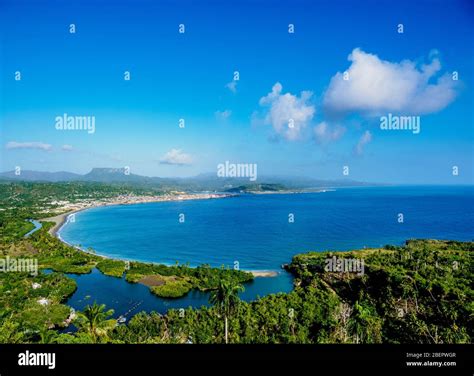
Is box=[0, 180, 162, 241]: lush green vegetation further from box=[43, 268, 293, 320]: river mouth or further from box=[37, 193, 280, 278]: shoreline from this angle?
box=[43, 268, 293, 320]: river mouth

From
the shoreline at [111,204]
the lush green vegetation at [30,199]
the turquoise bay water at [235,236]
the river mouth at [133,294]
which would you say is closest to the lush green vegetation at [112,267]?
the river mouth at [133,294]

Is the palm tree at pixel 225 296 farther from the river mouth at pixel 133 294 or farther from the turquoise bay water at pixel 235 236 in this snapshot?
the turquoise bay water at pixel 235 236

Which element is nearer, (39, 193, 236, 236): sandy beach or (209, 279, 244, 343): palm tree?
(209, 279, 244, 343): palm tree

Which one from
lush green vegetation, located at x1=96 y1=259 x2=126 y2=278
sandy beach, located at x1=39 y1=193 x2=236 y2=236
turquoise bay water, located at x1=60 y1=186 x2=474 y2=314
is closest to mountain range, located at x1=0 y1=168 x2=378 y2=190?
sandy beach, located at x1=39 y1=193 x2=236 y2=236

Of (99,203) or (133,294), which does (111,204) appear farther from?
(133,294)

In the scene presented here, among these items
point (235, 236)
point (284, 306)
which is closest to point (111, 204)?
point (235, 236)


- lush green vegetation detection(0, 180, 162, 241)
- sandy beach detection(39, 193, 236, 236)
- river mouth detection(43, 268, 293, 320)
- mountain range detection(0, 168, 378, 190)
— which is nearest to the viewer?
river mouth detection(43, 268, 293, 320)

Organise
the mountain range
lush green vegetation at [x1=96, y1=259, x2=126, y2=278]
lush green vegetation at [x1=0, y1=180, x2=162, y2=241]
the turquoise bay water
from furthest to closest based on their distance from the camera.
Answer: the mountain range < lush green vegetation at [x1=0, y1=180, x2=162, y2=241] < lush green vegetation at [x1=96, y1=259, x2=126, y2=278] < the turquoise bay water

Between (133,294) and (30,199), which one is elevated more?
(30,199)

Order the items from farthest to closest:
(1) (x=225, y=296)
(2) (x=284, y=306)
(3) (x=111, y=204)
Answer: (3) (x=111, y=204)
(2) (x=284, y=306)
(1) (x=225, y=296)
